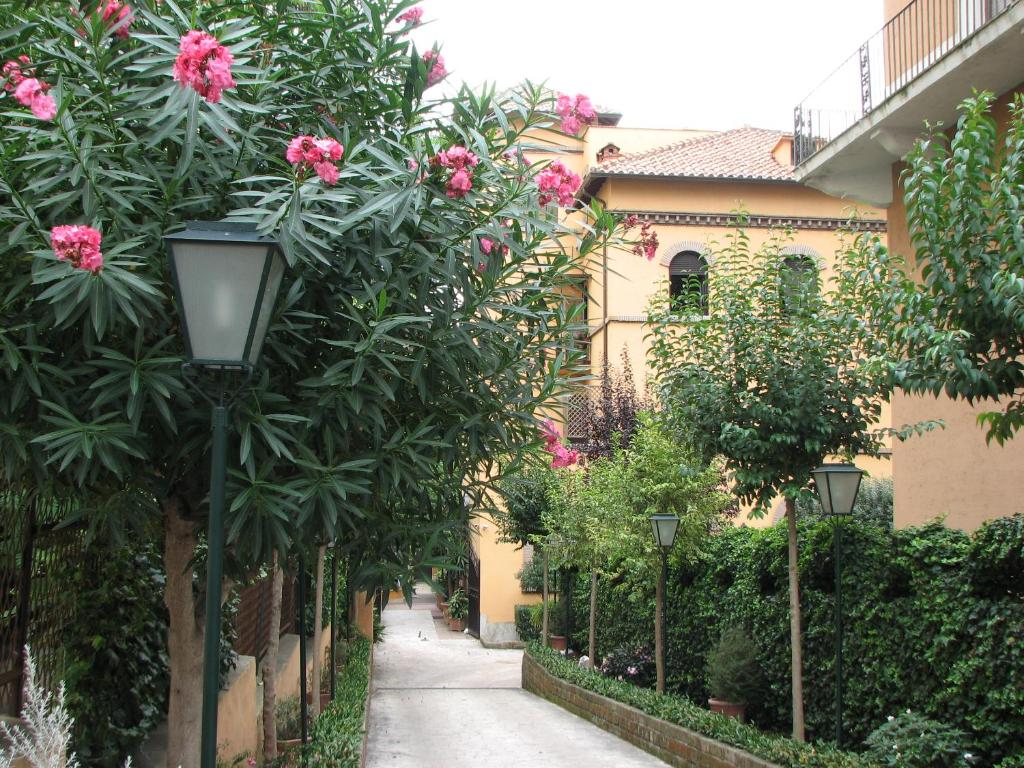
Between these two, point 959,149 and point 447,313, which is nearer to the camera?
point 447,313

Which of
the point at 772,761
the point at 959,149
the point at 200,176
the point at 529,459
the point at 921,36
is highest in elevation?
the point at 921,36

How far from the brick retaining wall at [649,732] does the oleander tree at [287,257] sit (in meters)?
6.13

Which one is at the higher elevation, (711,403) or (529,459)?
(711,403)

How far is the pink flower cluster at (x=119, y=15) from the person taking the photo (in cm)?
444

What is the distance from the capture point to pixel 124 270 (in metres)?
4.17

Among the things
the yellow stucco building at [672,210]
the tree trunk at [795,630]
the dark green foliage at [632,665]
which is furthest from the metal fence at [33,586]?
the yellow stucco building at [672,210]

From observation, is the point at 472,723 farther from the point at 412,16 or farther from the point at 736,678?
the point at 412,16

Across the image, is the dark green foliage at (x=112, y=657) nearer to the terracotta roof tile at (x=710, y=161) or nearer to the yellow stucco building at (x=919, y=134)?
the yellow stucco building at (x=919, y=134)

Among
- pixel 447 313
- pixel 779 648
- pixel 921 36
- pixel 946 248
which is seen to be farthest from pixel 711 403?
pixel 447 313

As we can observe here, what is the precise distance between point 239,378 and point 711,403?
7550mm

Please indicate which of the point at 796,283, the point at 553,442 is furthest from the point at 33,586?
the point at 796,283

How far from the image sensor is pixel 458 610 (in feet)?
124

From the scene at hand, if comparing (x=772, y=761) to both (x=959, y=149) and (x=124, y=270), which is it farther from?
(x=124, y=270)

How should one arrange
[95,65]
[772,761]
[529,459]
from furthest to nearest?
[772,761], [529,459], [95,65]
